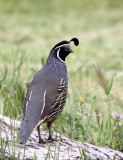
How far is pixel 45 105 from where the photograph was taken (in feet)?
10.1

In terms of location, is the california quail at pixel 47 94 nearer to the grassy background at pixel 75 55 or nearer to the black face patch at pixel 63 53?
the black face patch at pixel 63 53

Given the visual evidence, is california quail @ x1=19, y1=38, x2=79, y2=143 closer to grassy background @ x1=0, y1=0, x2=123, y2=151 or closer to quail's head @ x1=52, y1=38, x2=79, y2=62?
A: quail's head @ x1=52, y1=38, x2=79, y2=62

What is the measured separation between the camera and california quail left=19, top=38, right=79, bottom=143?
295 centimetres

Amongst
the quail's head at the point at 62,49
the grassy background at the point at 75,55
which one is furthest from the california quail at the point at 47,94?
the grassy background at the point at 75,55

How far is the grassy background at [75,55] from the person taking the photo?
3.81 meters

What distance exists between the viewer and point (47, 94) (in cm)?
315

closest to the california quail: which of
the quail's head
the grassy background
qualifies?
the quail's head

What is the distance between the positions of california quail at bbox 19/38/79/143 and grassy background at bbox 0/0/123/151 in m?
0.15

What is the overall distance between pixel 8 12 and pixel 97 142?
11.7 meters

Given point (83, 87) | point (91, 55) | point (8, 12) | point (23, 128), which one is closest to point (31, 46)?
point (91, 55)

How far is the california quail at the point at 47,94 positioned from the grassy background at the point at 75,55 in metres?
0.15

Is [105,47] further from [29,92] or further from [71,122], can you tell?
[29,92]

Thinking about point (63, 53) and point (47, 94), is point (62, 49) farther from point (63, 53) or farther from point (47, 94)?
point (47, 94)

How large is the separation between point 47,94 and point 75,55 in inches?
232
